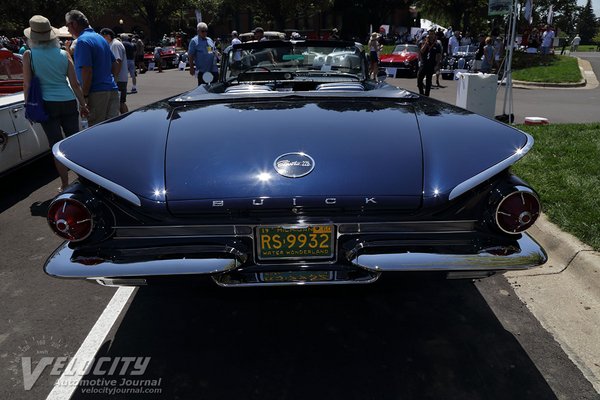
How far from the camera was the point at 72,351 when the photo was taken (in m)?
2.69

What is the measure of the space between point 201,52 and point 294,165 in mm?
7567

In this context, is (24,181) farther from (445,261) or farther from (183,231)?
(445,261)

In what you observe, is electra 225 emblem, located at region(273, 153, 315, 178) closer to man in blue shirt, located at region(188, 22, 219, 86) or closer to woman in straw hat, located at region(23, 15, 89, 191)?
woman in straw hat, located at region(23, 15, 89, 191)

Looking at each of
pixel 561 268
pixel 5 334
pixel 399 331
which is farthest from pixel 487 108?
pixel 5 334

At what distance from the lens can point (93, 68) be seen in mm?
5680

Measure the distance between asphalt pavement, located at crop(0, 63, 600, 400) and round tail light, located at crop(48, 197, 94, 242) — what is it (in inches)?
20.4

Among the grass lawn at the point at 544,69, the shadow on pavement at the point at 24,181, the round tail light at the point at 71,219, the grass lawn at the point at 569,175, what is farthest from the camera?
the grass lawn at the point at 544,69

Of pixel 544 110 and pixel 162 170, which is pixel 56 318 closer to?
pixel 162 170

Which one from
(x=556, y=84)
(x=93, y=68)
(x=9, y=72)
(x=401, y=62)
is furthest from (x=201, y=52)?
(x=556, y=84)

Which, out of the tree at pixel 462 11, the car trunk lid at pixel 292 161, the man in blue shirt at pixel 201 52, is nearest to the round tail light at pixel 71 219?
the car trunk lid at pixel 292 161

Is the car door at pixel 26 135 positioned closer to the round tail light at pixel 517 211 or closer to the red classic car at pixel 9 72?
the red classic car at pixel 9 72

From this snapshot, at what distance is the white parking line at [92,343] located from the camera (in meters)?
2.39

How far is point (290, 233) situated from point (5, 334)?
6.19 ft

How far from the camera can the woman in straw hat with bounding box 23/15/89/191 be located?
4750 mm
